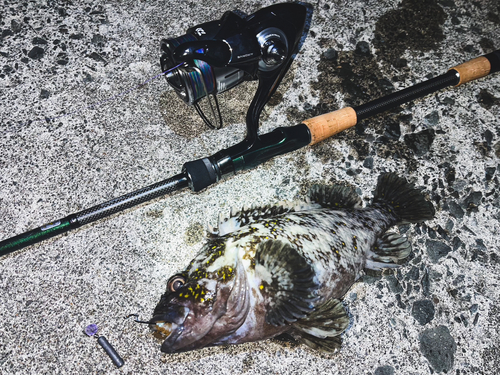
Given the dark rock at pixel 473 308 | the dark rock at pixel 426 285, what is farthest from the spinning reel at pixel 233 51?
the dark rock at pixel 473 308

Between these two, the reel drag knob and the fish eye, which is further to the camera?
the reel drag knob

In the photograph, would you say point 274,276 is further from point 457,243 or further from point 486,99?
point 486,99

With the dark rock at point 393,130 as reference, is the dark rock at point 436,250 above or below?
below

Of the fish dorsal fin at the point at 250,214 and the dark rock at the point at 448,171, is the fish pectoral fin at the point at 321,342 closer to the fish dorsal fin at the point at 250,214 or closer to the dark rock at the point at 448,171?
the fish dorsal fin at the point at 250,214

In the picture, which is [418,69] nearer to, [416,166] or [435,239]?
[416,166]

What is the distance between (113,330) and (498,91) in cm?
318

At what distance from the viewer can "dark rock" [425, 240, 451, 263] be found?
262cm

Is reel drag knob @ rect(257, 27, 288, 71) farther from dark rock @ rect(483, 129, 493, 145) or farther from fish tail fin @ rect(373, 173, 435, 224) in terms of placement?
dark rock @ rect(483, 129, 493, 145)

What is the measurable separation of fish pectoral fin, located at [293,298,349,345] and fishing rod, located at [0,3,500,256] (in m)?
0.93

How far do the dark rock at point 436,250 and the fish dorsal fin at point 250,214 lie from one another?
81 centimetres

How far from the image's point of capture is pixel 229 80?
2506 millimetres

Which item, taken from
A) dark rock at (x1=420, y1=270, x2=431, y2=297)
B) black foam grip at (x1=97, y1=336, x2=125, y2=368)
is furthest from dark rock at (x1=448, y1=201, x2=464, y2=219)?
black foam grip at (x1=97, y1=336, x2=125, y2=368)

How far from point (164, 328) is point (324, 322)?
81cm

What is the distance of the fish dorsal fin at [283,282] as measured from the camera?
6.41ft
